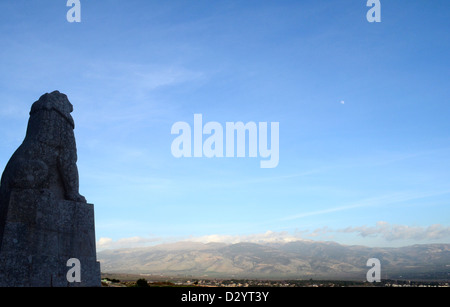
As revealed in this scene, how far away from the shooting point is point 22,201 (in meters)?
11.4

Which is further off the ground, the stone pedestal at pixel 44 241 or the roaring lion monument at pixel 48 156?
the roaring lion monument at pixel 48 156

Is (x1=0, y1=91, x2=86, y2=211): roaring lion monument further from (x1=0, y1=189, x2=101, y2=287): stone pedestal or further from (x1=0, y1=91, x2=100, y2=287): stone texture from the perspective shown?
(x1=0, y1=189, x2=101, y2=287): stone pedestal

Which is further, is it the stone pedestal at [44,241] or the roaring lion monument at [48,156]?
the roaring lion monument at [48,156]

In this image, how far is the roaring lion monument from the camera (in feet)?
38.5

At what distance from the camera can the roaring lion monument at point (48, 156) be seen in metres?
11.7

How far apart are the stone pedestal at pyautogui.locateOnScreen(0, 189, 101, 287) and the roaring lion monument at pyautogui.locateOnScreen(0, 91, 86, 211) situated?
434mm

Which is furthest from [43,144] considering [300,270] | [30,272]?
[300,270]

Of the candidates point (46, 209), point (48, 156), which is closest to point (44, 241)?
point (46, 209)

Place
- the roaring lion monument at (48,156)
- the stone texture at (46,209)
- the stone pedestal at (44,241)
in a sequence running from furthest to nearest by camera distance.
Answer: the roaring lion monument at (48,156)
the stone texture at (46,209)
the stone pedestal at (44,241)

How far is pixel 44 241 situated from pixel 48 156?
8.93ft

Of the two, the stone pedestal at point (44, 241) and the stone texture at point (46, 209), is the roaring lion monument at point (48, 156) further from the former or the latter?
the stone pedestal at point (44, 241)

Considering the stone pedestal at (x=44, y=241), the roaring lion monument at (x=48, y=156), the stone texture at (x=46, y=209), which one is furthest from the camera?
the roaring lion monument at (x=48, y=156)

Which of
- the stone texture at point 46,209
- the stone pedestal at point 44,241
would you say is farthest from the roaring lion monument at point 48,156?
the stone pedestal at point 44,241
